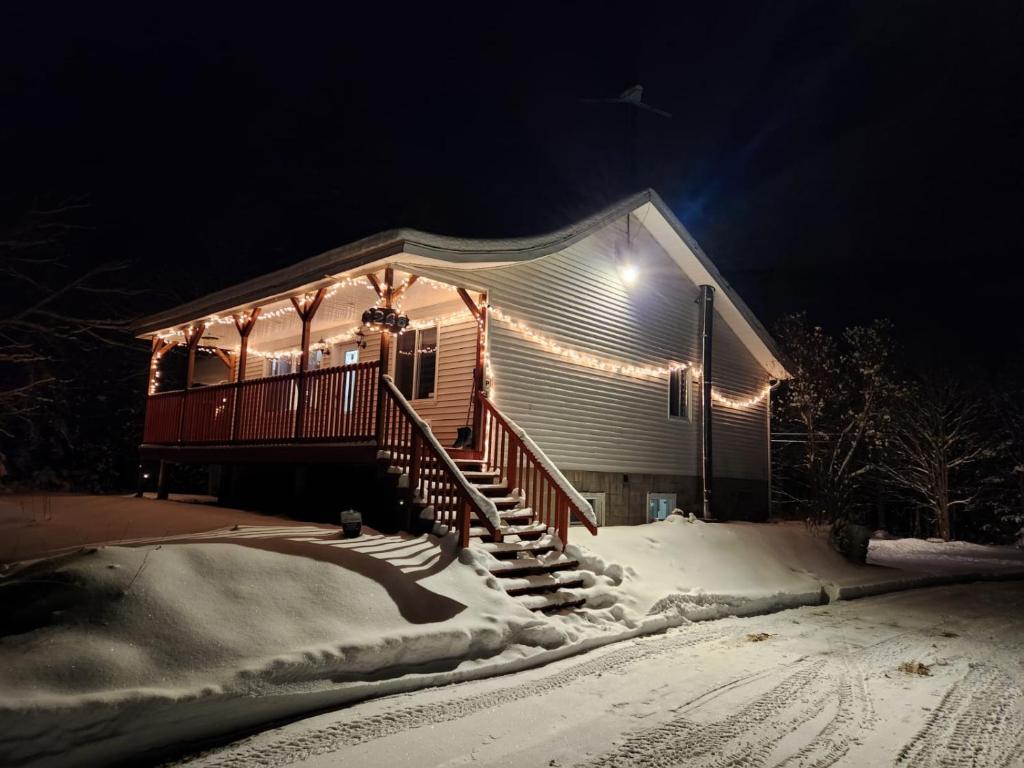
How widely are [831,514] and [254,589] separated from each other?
17225 millimetres

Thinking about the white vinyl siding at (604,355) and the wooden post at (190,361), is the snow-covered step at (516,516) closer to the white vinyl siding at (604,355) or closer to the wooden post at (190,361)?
the white vinyl siding at (604,355)

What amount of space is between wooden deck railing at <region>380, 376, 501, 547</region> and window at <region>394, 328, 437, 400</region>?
2.87 meters

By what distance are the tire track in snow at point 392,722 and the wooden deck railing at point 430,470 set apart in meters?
1.99

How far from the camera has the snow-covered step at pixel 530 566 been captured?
7602 mm

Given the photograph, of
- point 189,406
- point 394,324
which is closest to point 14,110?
point 189,406

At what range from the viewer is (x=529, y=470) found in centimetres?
1027

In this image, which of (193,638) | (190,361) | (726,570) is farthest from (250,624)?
(190,361)

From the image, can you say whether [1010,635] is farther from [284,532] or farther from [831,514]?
[831,514]

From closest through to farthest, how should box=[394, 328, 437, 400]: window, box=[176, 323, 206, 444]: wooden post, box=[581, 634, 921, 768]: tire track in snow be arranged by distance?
box=[581, 634, 921, 768]: tire track in snow
box=[394, 328, 437, 400]: window
box=[176, 323, 206, 444]: wooden post

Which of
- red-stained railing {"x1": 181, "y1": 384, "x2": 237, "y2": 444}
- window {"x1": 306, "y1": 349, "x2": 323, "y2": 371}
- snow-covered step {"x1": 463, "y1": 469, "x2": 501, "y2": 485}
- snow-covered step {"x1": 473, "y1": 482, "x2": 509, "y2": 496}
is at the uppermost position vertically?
window {"x1": 306, "y1": 349, "x2": 323, "y2": 371}

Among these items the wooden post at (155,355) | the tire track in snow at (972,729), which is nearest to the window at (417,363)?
the wooden post at (155,355)

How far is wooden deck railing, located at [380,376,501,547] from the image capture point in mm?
7695

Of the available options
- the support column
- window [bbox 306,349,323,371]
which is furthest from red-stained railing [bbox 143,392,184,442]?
window [bbox 306,349,323,371]

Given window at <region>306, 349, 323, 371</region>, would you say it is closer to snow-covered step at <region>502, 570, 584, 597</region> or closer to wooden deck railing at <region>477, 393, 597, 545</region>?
wooden deck railing at <region>477, 393, 597, 545</region>
